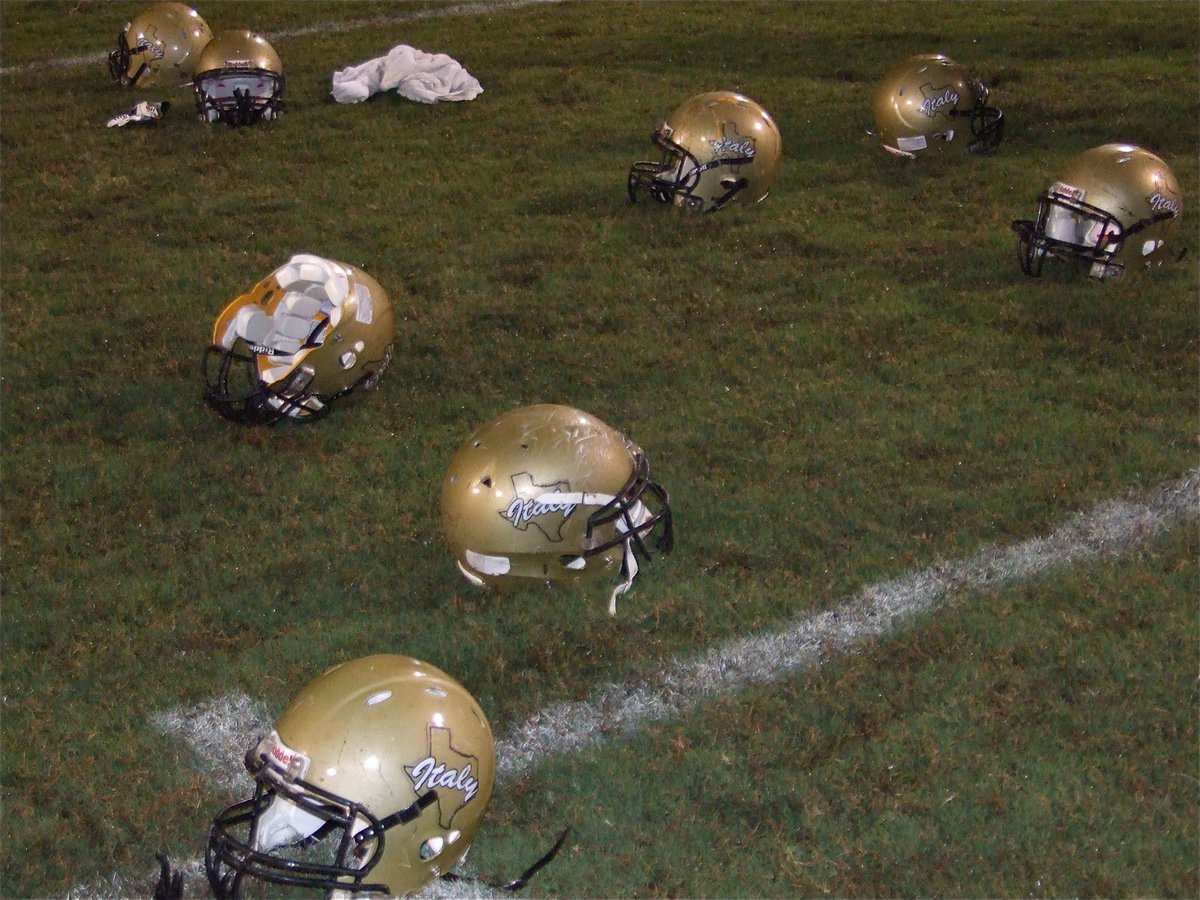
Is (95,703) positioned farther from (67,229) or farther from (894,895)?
(67,229)

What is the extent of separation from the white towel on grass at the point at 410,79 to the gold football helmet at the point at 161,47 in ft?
2.88

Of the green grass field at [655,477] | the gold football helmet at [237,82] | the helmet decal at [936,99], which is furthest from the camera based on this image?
the gold football helmet at [237,82]

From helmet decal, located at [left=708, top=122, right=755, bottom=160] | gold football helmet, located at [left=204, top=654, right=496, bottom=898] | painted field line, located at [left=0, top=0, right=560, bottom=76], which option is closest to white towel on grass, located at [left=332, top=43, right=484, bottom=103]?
painted field line, located at [left=0, top=0, right=560, bottom=76]

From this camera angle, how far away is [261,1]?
10.1m

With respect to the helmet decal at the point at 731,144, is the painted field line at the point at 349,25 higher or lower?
lower

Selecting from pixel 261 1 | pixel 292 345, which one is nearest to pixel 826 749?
pixel 292 345

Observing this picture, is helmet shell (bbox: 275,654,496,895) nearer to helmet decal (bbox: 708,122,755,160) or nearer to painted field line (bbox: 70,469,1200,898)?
painted field line (bbox: 70,469,1200,898)

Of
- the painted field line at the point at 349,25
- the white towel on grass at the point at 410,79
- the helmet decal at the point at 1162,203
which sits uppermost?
the helmet decal at the point at 1162,203

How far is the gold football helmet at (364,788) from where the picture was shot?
2.24 m

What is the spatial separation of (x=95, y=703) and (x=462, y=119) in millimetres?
4789

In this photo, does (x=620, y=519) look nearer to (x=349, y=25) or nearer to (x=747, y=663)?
(x=747, y=663)

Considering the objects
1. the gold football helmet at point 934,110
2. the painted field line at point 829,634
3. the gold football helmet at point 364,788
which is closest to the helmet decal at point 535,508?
the painted field line at point 829,634

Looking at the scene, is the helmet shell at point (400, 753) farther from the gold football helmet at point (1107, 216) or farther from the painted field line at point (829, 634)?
the gold football helmet at point (1107, 216)

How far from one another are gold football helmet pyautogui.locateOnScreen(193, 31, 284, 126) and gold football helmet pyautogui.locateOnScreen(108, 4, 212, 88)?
1.98ft
